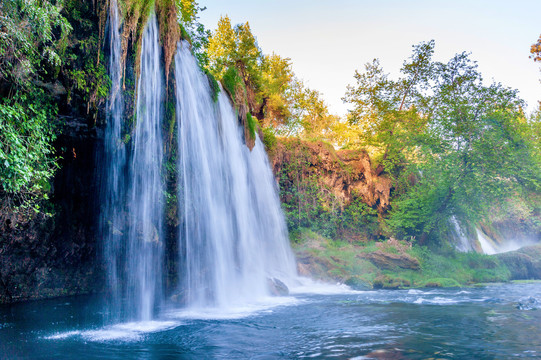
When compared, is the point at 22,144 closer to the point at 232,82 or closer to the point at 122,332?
the point at 122,332

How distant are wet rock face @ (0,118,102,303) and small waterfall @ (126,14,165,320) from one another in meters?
1.46

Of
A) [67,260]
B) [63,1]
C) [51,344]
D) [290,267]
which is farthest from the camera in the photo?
[290,267]

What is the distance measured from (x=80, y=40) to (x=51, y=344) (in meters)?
7.33

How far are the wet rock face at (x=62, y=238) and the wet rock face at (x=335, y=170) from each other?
46.8 feet

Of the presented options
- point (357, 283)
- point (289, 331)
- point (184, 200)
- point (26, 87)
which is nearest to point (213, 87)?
point (184, 200)

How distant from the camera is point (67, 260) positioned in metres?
12.4

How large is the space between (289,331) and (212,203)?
6.95 m

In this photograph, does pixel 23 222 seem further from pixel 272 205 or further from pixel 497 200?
pixel 497 200

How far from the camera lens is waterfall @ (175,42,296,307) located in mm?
12438

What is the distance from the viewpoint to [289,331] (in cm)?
784

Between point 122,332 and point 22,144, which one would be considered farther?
point 122,332

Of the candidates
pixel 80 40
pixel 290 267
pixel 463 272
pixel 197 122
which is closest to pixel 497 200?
pixel 463 272

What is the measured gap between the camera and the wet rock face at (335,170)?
996 inches

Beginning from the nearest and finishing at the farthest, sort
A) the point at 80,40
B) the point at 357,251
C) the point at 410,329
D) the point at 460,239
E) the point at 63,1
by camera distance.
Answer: the point at 410,329, the point at 63,1, the point at 80,40, the point at 357,251, the point at 460,239
